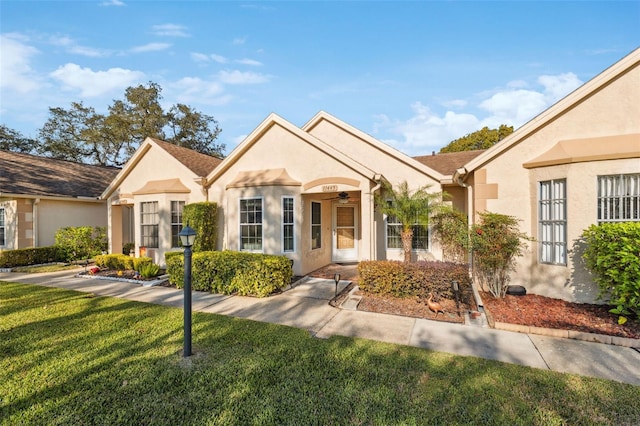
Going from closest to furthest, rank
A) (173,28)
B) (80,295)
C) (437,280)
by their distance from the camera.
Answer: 1. (437,280)
2. (80,295)
3. (173,28)

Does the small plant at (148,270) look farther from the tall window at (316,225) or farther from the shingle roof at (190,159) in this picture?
the tall window at (316,225)

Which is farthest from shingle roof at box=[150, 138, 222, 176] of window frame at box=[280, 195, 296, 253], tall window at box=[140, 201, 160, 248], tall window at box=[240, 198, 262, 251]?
window frame at box=[280, 195, 296, 253]

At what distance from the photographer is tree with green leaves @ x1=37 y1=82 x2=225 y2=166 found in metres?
30.5

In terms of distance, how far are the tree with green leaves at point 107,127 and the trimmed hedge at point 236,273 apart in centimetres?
2818

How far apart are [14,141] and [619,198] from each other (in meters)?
46.2

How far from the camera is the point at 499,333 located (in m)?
5.53

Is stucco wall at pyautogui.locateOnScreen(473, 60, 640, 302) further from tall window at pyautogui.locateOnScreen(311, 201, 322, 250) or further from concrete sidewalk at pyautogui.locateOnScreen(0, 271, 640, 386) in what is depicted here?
tall window at pyautogui.locateOnScreen(311, 201, 322, 250)

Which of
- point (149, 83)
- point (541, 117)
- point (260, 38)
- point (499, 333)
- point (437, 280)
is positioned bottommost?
point (499, 333)

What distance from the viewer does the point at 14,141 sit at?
99.4 feet

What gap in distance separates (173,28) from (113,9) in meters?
1.80

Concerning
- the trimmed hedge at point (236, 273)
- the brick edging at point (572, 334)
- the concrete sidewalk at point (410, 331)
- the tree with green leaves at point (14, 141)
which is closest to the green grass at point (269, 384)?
the concrete sidewalk at point (410, 331)

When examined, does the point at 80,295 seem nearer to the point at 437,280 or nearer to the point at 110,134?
the point at 437,280

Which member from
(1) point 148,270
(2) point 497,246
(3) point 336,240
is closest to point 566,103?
(2) point 497,246

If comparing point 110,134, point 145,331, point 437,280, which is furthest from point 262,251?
point 110,134
